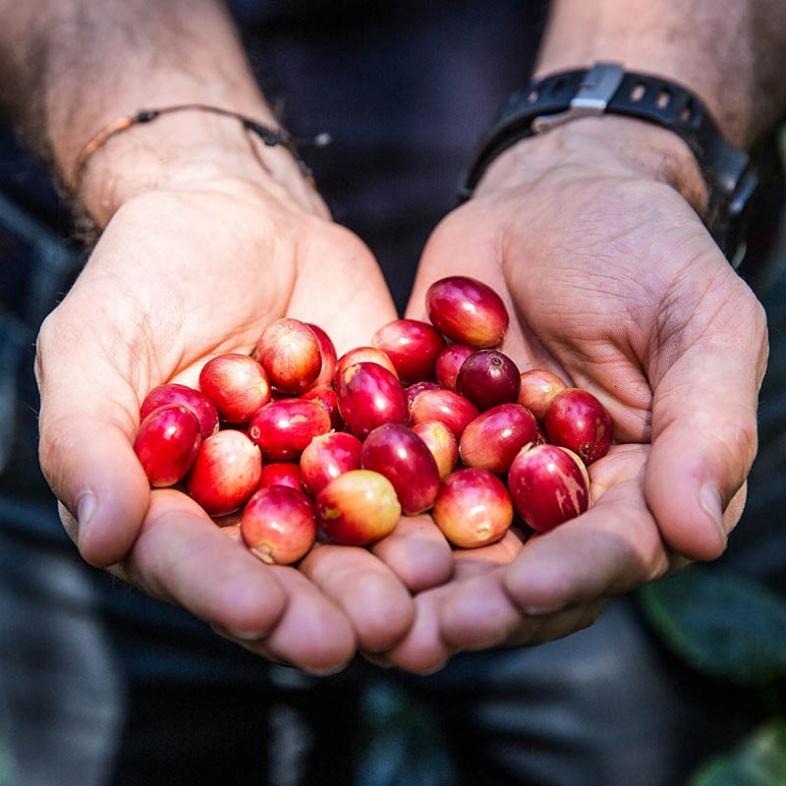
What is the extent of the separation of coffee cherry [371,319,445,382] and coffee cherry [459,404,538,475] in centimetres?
43

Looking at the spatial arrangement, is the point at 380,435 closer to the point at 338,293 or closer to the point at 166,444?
the point at 166,444

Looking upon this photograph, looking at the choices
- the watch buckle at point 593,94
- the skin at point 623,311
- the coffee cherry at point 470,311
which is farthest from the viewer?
the watch buckle at point 593,94

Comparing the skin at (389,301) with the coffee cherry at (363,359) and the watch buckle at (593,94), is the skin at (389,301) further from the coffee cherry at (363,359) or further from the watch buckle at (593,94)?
the coffee cherry at (363,359)

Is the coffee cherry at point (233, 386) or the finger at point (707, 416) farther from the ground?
the finger at point (707, 416)

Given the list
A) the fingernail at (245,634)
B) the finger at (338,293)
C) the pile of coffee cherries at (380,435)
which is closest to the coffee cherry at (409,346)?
the pile of coffee cherries at (380,435)

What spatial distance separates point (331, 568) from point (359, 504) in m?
0.20

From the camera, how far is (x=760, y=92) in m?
3.86

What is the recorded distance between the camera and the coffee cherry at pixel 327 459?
240 centimetres

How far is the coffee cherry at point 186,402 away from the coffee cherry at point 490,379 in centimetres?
76

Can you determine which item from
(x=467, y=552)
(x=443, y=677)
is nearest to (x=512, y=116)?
(x=467, y=552)

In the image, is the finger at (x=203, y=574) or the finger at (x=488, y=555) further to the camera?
the finger at (x=488, y=555)

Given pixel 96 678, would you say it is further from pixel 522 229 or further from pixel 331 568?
pixel 522 229

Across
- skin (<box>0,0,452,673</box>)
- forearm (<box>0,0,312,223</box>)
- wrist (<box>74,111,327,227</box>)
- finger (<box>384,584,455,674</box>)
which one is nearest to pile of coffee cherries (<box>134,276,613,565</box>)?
skin (<box>0,0,452,673</box>)

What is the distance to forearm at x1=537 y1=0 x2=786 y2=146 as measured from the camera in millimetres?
3643
